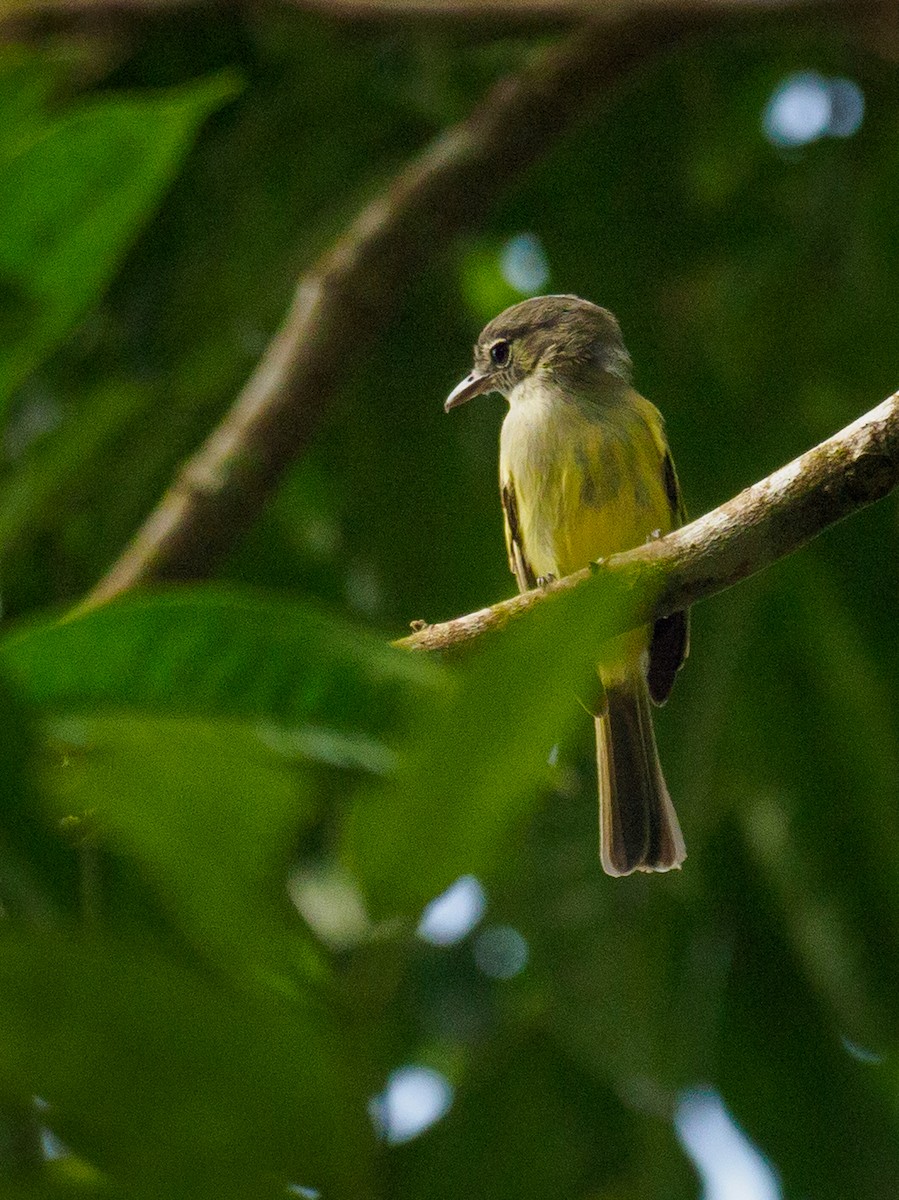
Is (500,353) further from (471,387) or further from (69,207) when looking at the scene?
(69,207)

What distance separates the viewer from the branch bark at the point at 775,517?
1.79m

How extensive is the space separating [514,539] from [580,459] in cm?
24

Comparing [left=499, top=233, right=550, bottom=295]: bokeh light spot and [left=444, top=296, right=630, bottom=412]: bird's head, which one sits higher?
[left=499, top=233, right=550, bottom=295]: bokeh light spot

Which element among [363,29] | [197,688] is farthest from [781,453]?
[197,688]

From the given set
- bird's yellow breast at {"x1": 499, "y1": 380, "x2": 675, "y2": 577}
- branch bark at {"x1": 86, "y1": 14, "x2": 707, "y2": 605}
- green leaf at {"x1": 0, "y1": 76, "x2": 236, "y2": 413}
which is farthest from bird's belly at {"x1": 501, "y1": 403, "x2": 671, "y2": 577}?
green leaf at {"x1": 0, "y1": 76, "x2": 236, "y2": 413}

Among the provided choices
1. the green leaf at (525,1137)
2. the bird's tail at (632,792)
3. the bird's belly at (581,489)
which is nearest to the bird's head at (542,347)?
the bird's belly at (581,489)

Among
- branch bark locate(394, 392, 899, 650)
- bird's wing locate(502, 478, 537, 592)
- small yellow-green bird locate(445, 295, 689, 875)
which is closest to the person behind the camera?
branch bark locate(394, 392, 899, 650)

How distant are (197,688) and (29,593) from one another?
2580 millimetres

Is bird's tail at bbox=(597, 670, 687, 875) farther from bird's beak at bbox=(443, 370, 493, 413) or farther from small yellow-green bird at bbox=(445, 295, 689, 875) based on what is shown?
bird's beak at bbox=(443, 370, 493, 413)

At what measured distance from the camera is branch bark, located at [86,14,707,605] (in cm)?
281

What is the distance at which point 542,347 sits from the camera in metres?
3.38

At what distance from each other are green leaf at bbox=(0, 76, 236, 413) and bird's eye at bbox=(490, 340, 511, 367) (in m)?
2.14

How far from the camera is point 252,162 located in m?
3.83

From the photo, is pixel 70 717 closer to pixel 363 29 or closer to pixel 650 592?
pixel 650 592
